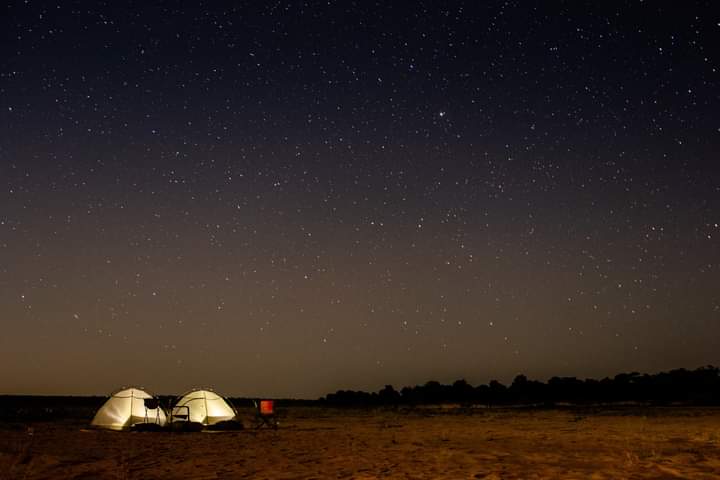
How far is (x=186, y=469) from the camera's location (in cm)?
958

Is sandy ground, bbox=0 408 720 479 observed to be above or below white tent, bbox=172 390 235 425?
below

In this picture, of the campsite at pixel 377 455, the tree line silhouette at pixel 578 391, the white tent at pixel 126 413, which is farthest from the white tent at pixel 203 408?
the tree line silhouette at pixel 578 391

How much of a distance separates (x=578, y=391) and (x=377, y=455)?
A: 42669mm

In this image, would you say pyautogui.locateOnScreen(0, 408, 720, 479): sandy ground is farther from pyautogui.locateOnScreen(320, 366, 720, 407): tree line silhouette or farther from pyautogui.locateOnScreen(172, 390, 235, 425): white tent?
pyautogui.locateOnScreen(320, 366, 720, 407): tree line silhouette

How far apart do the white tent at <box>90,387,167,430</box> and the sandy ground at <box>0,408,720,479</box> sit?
6.25 ft

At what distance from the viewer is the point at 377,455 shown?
36.2 ft

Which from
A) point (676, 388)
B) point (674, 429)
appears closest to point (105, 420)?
point (674, 429)

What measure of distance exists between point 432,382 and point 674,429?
49.7 m

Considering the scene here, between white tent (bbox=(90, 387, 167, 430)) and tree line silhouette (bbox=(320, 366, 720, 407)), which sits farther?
tree line silhouette (bbox=(320, 366, 720, 407))

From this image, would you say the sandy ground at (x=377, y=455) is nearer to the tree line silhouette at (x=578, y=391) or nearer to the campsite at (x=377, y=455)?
the campsite at (x=377, y=455)

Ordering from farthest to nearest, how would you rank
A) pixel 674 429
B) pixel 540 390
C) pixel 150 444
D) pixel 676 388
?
1. pixel 540 390
2. pixel 676 388
3. pixel 674 429
4. pixel 150 444

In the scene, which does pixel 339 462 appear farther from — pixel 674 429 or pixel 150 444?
pixel 674 429

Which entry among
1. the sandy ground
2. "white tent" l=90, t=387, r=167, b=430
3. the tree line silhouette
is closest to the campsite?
the sandy ground

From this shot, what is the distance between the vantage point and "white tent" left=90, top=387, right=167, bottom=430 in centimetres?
1842
